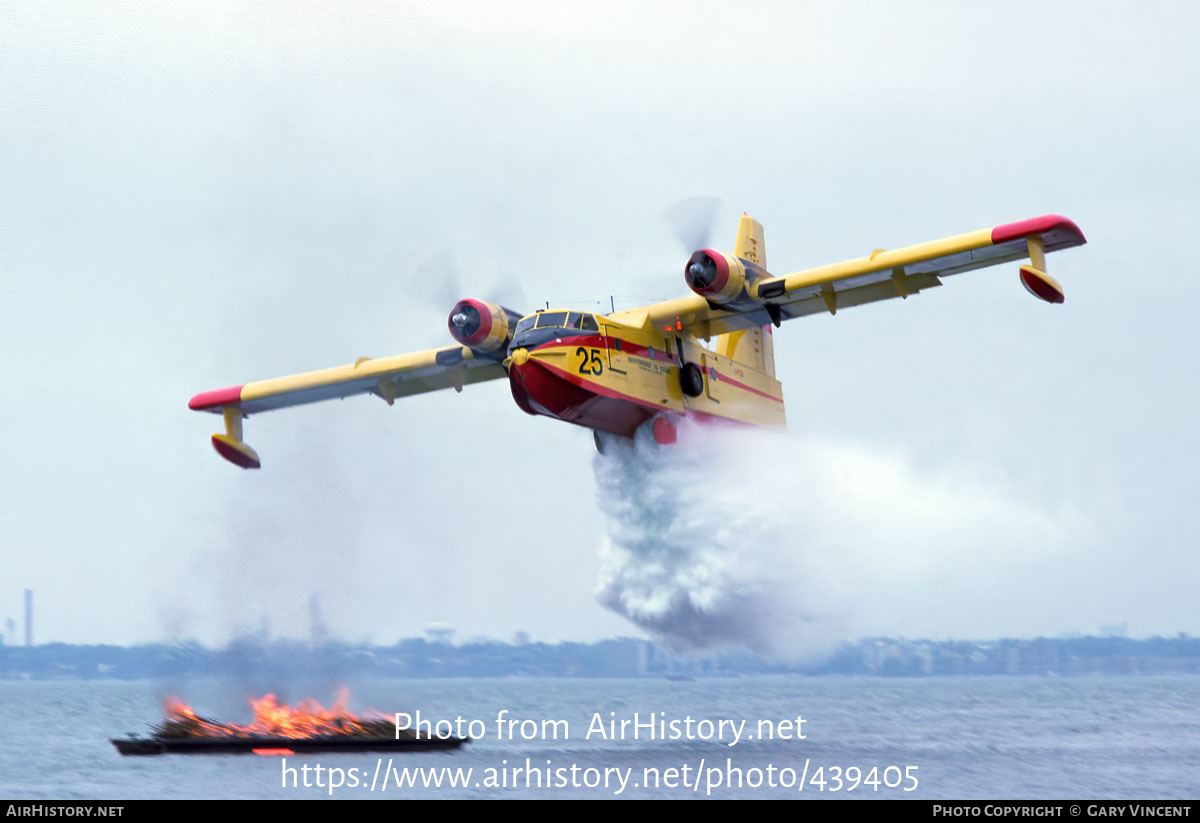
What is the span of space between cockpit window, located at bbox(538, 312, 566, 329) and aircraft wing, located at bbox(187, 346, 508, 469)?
2584mm

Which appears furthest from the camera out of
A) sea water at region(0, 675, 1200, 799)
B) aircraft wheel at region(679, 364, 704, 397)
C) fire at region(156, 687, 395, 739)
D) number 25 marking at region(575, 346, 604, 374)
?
fire at region(156, 687, 395, 739)

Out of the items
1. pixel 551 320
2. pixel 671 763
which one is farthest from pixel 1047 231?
pixel 671 763

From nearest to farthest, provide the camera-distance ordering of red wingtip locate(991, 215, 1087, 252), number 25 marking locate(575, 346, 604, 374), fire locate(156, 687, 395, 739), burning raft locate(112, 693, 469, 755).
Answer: red wingtip locate(991, 215, 1087, 252) → number 25 marking locate(575, 346, 604, 374) → burning raft locate(112, 693, 469, 755) → fire locate(156, 687, 395, 739)

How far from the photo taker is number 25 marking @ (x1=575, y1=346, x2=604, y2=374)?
2038 cm

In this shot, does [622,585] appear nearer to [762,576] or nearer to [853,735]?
[762,576]

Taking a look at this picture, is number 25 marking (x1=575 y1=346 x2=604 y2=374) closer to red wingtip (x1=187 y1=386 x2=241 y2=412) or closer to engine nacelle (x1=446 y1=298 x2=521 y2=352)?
engine nacelle (x1=446 y1=298 x2=521 y2=352)

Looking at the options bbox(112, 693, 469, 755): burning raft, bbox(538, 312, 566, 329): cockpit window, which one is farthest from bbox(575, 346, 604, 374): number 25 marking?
bbox(112, 693, 469, 755): burning raft

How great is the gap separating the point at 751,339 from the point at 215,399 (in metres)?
10.6

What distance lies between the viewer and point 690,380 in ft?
73.4

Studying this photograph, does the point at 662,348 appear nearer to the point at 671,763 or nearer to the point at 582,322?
the point at 582,322

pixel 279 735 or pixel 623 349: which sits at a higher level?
pixel 623 349

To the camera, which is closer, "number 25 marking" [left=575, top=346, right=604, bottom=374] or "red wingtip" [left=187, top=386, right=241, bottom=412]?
"number 25 marking" [left=575, top=346, right=604, bottom=374]

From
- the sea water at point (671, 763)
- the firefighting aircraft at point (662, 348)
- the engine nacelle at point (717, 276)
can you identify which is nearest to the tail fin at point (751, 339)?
the firefighting aircraft at point (662, 348)

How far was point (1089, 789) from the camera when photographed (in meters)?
21.6
